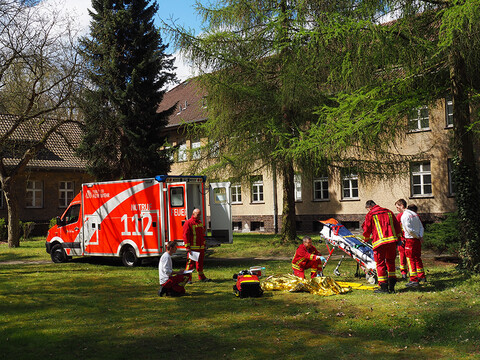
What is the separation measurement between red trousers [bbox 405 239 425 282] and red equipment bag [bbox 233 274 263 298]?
3.19 m

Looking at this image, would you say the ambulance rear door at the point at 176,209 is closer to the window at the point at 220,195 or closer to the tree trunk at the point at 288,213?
the window at the point at 220,195

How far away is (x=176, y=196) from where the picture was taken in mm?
15367

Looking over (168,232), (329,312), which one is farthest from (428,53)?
(168,232)

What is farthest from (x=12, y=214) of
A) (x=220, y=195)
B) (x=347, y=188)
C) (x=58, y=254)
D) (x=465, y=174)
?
(x=465, y=174)

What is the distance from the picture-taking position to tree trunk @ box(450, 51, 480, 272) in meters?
11.6

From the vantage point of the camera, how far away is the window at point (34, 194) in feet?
115

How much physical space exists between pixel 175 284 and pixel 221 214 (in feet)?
18.6

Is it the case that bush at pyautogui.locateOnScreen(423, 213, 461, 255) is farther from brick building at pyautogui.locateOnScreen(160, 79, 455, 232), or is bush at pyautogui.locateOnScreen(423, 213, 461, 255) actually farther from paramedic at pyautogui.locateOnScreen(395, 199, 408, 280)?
brick building at pyautogui.locateOnScreen(160, 79, 455, 232)

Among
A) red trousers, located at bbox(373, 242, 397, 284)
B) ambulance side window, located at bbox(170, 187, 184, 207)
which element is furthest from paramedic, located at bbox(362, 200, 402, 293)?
ambulance side window, located at bbox(170, 187, 184, 207)

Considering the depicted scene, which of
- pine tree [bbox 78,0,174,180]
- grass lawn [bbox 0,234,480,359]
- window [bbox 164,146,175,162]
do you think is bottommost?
grass lawn [bbox 0,234,480,359]

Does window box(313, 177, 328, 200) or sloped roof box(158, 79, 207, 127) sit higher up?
sloped roof box(158, 79, 207, 127)

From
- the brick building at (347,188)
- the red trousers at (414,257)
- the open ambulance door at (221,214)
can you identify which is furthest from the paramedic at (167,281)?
the brick building at (347,188)

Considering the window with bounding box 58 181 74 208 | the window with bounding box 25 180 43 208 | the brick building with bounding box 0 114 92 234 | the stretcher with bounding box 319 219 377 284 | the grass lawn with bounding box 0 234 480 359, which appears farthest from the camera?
the window with bounding box 58 181 74 208

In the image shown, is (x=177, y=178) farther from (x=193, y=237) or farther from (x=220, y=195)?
(x=193, y=237)
